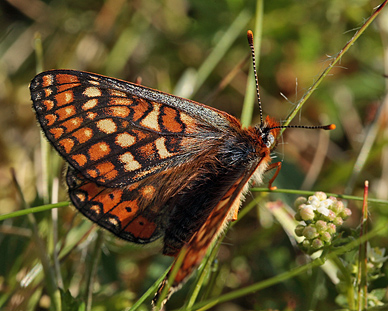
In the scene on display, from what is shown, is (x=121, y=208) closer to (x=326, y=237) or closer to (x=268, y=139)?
(x=268, y=139)

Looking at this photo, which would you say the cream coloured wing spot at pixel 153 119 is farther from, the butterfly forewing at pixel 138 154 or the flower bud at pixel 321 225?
the flower bud at pixel 321 225

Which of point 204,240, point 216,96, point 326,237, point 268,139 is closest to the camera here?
point 204,240

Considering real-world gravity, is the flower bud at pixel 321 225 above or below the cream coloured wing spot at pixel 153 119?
below

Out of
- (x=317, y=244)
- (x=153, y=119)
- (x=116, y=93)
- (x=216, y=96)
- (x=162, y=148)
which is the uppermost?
(x=116, y=93)

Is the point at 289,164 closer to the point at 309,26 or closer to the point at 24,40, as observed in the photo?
the point at 309,26

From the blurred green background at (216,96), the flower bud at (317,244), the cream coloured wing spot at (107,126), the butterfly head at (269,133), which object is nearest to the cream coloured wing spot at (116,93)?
the cream coloured wing spot at (107,126)

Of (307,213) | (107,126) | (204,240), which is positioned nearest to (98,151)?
(107,126)
